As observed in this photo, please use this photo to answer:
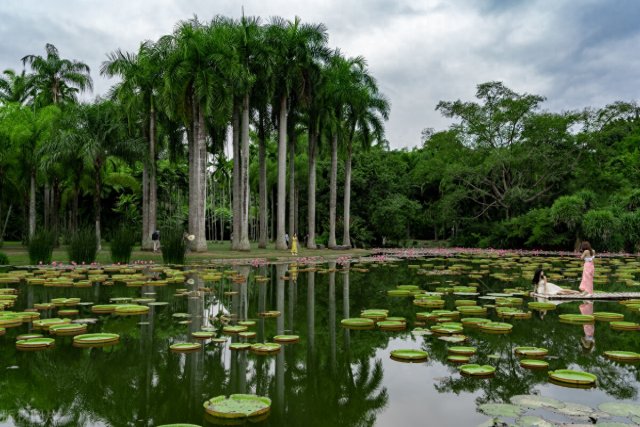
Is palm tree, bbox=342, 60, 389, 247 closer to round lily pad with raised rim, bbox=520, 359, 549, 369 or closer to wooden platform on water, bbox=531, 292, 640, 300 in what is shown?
wooden platform on water, bbox=531, 292, 640, 300

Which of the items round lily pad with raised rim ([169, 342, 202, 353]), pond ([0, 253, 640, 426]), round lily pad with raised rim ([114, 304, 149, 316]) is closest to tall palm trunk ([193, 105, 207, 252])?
pond ([0, 253, 640, 426])

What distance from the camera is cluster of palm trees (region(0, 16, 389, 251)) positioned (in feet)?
82.3

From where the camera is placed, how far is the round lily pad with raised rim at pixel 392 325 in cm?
797

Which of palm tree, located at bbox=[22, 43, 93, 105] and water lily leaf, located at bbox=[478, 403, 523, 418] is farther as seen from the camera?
palm tree, located at bbox=[22, 43, 93, 105]

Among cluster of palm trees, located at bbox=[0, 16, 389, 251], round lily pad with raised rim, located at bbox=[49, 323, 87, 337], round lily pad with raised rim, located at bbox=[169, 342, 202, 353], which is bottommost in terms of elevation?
round lily pad with raised rim, located at bbox=[169, 342, 202, 353]

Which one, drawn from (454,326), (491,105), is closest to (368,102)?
(491,105)

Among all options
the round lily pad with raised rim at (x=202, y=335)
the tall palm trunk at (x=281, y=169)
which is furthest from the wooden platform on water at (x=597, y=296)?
the tall palm trunk at (x=281, y=169)

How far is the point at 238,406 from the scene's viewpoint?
429cm

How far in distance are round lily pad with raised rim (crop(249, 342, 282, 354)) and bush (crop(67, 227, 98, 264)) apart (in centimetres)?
1485

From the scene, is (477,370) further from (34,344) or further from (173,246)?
(173,246)

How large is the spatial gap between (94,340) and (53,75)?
3700 cm

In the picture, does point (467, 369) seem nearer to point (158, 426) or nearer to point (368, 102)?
point (158, 426)

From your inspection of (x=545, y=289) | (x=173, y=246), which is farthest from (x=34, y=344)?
(x=173, y=246)

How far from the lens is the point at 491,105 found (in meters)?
Result: 40.8
